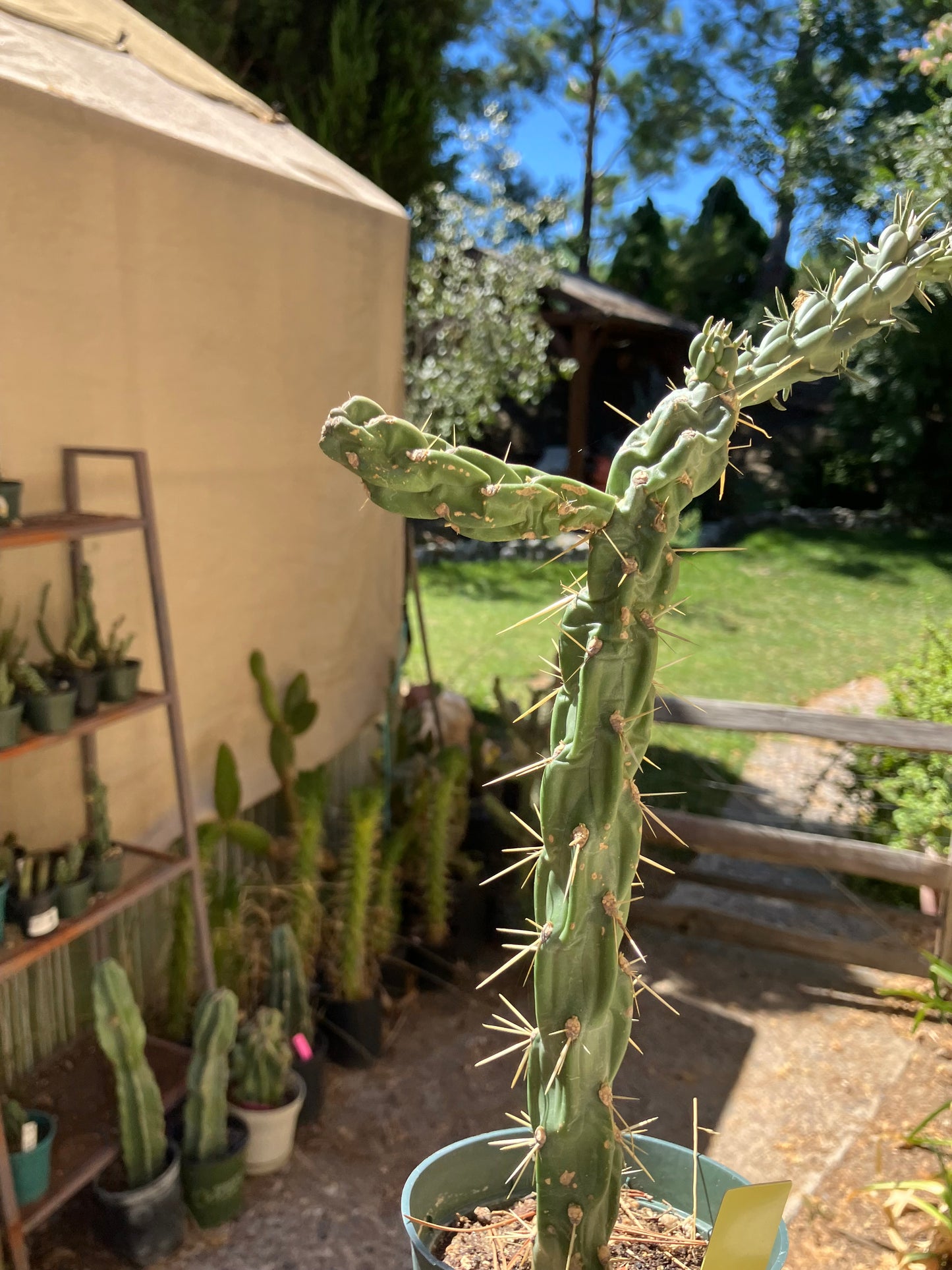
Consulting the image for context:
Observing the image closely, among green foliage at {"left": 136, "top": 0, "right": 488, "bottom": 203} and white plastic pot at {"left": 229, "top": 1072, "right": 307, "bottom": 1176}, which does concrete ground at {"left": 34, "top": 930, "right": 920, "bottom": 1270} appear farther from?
green foliage at {"left": 136, "top": 0, "right": 488, "bottom": 203}

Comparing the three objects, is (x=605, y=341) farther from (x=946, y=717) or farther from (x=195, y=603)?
(x=195, y=603)

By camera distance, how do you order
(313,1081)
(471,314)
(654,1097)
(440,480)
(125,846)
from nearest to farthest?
(440,480), (125,846), (313,1081), (654,1097), (471,314)

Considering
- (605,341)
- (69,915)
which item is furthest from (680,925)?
(605,341)

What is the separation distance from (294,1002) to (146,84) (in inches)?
104

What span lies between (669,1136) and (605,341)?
35.4 feet

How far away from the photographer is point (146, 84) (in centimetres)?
270

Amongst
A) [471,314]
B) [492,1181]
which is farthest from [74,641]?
[471,314]

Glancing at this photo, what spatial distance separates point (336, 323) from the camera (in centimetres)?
342

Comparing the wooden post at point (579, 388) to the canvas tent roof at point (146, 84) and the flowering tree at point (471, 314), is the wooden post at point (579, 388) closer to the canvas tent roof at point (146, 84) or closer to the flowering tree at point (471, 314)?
the flowering tree at point (471, 314)

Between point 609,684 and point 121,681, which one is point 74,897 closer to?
point 121,681

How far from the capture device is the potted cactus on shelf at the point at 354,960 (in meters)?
3.12

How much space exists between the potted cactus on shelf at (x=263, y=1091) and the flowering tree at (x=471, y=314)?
5.98 metres

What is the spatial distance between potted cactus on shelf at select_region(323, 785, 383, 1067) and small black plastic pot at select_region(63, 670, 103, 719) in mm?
1017

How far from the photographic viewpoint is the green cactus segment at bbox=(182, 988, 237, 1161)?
7.91 ft
